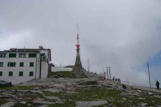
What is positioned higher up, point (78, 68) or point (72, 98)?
point (78, 68)

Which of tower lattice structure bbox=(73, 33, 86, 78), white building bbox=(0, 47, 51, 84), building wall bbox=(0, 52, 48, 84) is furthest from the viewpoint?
tower lattice structure bbox=(73, 33, 86, 78)

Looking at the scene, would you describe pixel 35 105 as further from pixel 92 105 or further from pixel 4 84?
pixel 4 84

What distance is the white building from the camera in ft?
162

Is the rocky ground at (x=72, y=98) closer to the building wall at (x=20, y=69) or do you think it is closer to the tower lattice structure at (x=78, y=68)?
the building wall at (x=20, y=69)

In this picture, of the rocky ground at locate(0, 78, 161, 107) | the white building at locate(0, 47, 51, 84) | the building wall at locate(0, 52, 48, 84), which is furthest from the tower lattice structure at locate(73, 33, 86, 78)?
the rocky ground at locate(0, 78, 161, 107)

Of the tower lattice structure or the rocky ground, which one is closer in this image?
the rocky ground

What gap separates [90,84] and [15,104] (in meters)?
18.7

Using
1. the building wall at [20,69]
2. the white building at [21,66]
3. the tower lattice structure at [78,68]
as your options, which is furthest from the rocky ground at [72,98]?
the tower lattice structure at [78,68]

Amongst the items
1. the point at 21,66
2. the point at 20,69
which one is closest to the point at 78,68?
the point at 21,66

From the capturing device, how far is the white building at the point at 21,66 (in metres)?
49.3

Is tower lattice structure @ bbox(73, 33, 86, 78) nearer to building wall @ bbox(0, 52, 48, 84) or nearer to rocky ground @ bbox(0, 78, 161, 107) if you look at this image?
building wall @ bbox(0, 52, 48, 84)

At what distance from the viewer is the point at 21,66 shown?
4981cm

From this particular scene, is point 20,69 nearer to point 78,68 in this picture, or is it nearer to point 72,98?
point 78,68

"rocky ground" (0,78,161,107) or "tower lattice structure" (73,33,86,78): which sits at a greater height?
"tower lattice structure" (73,33,86,78)
